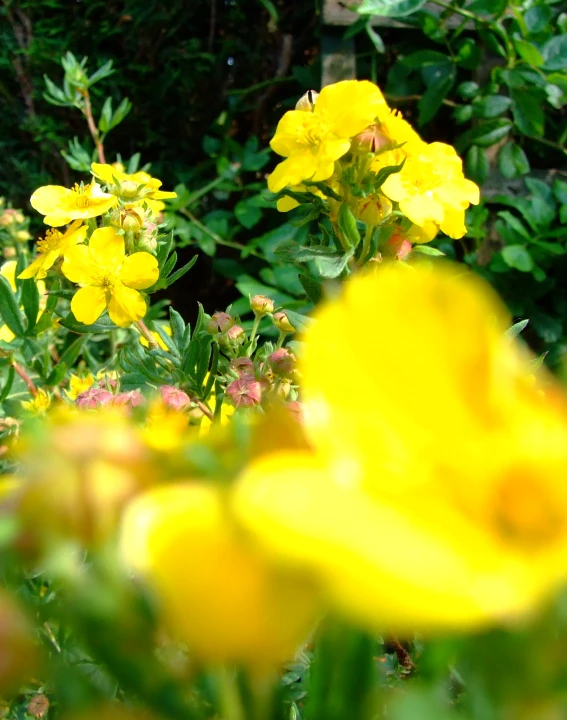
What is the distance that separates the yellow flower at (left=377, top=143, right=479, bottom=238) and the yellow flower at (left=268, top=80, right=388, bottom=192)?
0.05m

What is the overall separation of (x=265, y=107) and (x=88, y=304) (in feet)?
4.26

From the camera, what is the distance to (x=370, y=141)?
24.6 inches

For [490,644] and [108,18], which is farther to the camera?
[108,18]

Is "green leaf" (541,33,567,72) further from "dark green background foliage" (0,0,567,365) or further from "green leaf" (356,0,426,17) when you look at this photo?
"green leaf" (356,0,426,17)

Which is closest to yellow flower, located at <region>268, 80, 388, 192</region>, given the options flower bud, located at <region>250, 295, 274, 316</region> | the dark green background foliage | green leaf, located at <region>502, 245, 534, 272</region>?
flower bud, located at <region>250, 295, 274, 316</region>

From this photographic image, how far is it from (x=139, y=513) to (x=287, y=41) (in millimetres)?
1841

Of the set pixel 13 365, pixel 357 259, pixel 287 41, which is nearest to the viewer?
pixel 357 259

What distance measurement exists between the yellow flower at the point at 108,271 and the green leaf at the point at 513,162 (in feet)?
3.47

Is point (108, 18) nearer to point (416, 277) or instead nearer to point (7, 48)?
point (7, 48)

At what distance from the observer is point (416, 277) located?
6.2 inches

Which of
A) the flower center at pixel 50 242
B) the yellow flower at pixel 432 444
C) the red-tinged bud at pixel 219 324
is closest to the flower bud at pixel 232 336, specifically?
the red-tinged bud at pixel 219 324


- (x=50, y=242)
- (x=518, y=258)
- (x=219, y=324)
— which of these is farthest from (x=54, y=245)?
(x=518, y=258)

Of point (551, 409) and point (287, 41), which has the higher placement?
point (551, 409)

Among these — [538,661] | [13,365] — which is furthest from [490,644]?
[13,365]
